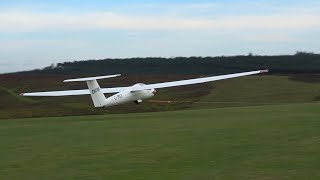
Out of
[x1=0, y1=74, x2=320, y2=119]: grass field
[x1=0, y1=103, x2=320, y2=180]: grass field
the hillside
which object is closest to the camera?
[x1=0, y1=103, x2=320, y2=180]: grass field

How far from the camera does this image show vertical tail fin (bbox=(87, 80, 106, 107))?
1594 inches

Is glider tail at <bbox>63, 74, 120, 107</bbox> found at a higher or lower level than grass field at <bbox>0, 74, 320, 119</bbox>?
higher

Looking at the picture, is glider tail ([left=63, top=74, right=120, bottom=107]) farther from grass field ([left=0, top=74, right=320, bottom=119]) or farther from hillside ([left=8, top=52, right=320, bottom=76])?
hillside ([left=8, top=52, right=320, bottom=76])

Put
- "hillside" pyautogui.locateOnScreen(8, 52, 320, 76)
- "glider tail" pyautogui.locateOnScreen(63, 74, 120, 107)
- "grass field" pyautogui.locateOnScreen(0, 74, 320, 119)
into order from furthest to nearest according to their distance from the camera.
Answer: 1. "hillside" pyautogui.locateOnScreen(8, 52, 320, 76)
2. "grass field" pyautogui.locateOnScreen(0, 74, 320, 119)
3. "glider tail" pyautogui.locateOnScreen(63, 74, 120, 107)

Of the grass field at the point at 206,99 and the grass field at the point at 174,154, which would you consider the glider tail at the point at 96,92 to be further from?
the grass field at the point at 174,154

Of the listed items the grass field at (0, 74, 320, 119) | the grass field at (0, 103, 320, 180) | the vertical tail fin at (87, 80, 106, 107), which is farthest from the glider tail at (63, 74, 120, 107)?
the grass field at (0, 103, 320, 180)

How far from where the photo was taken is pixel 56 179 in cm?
1110

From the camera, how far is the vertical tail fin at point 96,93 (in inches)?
1594

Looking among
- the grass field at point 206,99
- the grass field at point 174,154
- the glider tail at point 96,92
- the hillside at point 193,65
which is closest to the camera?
the grass field at point 174,154

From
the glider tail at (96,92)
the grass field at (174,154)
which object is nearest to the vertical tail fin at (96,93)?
the glider tail at (96,92)

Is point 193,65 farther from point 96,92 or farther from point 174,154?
point 174,154

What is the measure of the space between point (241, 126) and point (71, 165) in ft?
31.4

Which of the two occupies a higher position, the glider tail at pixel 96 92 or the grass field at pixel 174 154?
the glider tail at pixel 96 92

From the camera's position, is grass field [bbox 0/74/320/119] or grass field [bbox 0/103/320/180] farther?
grass field [bbox 0/74/320/119]
